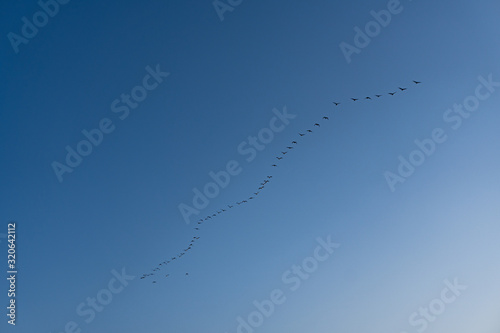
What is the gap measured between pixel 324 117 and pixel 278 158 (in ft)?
8.69

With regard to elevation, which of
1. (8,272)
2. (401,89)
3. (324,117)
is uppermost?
(8,272)

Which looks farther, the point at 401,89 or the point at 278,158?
the point at 278,158

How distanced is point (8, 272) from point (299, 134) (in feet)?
41.6

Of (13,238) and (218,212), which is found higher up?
(13,238)

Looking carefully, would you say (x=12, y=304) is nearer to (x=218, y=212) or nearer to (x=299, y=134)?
(x=218, y=212)

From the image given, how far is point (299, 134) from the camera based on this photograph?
19797 millimetres

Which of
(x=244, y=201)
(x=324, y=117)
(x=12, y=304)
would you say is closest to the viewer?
(x=12, y=304)

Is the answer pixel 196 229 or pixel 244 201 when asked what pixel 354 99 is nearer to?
pixel 244 201

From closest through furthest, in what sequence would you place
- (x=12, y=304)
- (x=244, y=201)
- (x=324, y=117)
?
(x=12, y=304) < (x=324, y=117) < (x=244, y=201)

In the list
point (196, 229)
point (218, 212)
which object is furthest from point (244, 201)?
point (196, 229)

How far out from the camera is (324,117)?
64.4 ft

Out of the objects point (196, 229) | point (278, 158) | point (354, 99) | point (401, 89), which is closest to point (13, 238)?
point (196, 229)

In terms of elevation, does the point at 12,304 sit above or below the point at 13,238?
below

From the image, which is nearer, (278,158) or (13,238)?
(13,238)
